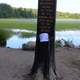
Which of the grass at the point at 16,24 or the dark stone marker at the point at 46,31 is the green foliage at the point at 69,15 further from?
the dark stone marker at the point at 46,31

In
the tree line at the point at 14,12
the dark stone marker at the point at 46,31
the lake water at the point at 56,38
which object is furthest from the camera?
the tree line at the point at 14,12

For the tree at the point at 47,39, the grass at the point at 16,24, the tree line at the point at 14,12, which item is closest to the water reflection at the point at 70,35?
the grass at the point at 16,24

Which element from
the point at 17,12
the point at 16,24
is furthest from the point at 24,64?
the point at 17,12

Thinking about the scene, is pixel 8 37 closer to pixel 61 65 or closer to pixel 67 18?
pixel 67 18

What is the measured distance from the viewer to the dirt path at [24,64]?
980cm

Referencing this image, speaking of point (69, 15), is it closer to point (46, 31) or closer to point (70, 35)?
point (70, 35)

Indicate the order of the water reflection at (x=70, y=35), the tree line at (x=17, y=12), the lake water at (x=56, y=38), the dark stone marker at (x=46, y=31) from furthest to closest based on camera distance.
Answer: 1. the tree line at (x=17, y=12)
2. the water reflection at (x=70, y=35)
3. the lake water at (x=56, y=38)
4. the dark stone marker at (x=46, y=31)

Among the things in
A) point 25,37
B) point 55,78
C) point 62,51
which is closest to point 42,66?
point 55,78

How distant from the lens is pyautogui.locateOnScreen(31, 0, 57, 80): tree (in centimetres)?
908

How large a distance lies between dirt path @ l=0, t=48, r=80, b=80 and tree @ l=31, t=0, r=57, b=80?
1.79ft

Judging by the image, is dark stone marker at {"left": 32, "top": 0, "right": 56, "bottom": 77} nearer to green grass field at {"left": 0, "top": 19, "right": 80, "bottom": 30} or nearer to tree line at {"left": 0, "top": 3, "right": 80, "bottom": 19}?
green grass field at {"left": 0, "top": 19, "right": 80, "bottom": 30}

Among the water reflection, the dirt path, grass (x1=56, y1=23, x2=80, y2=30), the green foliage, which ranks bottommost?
the dirt path

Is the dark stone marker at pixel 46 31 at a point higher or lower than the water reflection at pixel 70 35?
higher

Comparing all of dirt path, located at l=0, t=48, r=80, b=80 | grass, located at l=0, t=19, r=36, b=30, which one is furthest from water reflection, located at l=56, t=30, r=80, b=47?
dirt path, located at l=0, t=48, r=80, b=80
